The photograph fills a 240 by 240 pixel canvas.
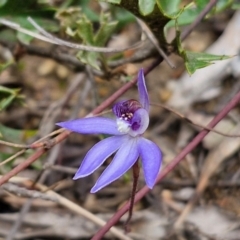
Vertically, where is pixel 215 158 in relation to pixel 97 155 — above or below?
below

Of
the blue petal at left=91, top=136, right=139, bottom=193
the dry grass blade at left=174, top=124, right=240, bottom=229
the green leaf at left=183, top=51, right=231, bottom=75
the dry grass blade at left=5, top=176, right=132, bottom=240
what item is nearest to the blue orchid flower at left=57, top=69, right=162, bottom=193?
the blue petal at left=91, top=136, right=139, bottom=193

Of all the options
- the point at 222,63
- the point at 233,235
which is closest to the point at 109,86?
the point at 222,63

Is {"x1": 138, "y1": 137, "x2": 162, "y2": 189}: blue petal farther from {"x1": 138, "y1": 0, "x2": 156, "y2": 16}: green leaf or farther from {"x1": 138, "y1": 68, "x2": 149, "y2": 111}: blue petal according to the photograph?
{"x1": 138, "y1": 0, "x2": 156, "y2": 16}: green leaf

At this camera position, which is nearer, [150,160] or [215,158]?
[150,160]

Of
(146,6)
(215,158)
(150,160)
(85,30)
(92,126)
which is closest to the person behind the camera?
(150,160)

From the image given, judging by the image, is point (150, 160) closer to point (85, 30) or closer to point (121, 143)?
point (121, 143)

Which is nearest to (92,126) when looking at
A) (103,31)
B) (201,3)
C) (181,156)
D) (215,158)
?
(181,156)

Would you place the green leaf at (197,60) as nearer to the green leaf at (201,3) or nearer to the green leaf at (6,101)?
the green leaf at (201,3)
